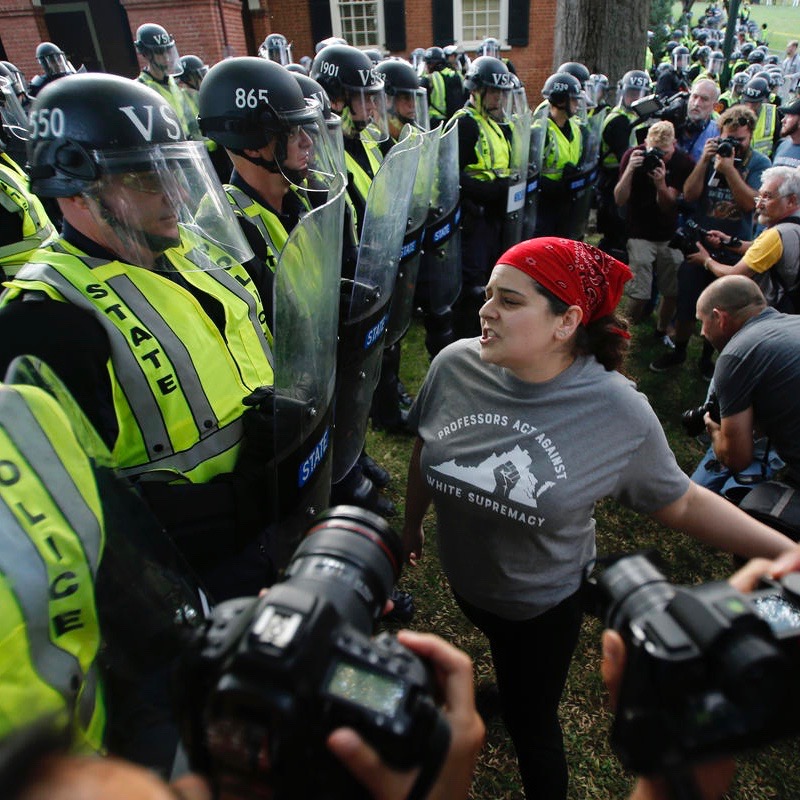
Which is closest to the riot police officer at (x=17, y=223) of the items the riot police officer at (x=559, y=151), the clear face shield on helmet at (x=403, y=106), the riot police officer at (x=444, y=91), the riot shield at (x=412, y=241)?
the riot shield at (x=412, y=241)

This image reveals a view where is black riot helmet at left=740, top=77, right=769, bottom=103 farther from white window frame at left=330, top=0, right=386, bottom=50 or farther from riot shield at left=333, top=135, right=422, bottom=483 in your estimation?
white window frame at left=330, top=0, right=386, bottom=50

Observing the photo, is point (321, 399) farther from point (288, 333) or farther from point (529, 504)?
point (529, 504)

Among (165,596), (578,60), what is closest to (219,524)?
(165,596)

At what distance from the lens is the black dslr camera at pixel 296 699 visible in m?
A: 0.70

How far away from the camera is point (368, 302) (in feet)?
8.06

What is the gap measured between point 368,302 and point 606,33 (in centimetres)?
983

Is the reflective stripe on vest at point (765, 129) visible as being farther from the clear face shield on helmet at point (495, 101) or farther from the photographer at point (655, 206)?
the clear face shield on helmet at point (495, 101)

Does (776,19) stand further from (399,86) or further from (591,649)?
(591,649)

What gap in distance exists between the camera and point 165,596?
1110 millimetres

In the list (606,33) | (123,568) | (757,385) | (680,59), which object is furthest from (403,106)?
(680,59)

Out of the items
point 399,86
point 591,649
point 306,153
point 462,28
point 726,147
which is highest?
point 462,28

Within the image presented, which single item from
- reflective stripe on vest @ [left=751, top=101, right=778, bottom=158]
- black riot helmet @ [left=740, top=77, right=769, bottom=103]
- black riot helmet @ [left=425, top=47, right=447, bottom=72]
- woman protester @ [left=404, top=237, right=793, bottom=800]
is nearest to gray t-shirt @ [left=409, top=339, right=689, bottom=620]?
woman protester @ [left=404, top=237, right=793, bottom=800]

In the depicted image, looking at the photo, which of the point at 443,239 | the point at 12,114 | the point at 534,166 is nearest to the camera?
the point at 443,239

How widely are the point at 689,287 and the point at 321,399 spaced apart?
4.03 m
